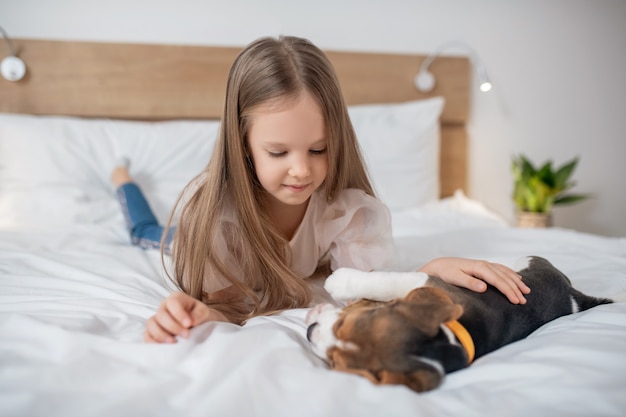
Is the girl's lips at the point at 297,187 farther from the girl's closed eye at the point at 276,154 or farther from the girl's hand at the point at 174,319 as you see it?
the girl's hand at the point at 174,319

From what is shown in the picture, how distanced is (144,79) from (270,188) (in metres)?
1.16

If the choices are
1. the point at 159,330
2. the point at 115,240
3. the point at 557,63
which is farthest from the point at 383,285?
the point at 557,63

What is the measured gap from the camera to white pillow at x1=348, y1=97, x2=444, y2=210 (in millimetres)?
1804

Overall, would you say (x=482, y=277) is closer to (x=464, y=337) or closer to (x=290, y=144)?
(x=464, y=337)

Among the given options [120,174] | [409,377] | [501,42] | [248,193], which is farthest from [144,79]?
[409,377]

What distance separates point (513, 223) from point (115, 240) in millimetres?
1742

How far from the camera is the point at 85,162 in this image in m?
1.62

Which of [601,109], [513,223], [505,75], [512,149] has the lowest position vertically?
[513,223]

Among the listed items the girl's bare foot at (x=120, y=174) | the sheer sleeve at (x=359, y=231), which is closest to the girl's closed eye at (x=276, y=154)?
the sheer sleeve at (x=359, y=231)

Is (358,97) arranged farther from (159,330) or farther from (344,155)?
(159,330)

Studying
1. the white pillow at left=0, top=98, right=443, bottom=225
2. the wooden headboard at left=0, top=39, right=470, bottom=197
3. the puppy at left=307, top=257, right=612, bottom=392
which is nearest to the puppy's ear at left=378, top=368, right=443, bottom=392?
the puppy at left=307, top=257, right=612, bottom=392

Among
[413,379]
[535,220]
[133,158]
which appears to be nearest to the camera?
[413,379]

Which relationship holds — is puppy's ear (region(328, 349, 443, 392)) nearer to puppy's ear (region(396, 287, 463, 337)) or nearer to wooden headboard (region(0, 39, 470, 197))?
puppy's ear (region(396, 287, 463, 337))

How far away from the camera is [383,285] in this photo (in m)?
0.68
